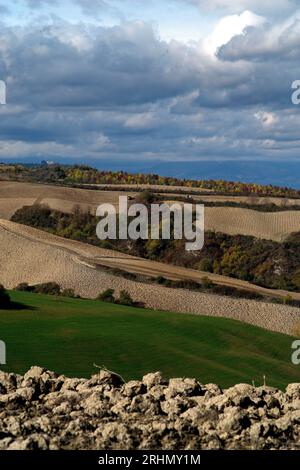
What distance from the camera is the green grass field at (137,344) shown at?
2291 cm

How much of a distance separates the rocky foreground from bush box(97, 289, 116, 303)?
38.6 m

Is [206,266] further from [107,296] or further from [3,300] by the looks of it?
[3,300]

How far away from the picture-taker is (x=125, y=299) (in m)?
49.6

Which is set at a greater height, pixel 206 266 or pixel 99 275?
pixel 99 275

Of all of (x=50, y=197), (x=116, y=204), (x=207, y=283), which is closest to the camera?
(x=207, y=283)

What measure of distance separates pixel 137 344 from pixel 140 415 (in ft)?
63.2

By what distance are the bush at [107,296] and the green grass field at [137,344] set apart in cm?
833

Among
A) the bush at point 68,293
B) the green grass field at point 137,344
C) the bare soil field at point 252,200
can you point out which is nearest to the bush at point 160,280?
the bush at point 68,293

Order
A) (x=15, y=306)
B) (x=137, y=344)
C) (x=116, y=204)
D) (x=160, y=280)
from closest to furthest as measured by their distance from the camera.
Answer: (x=137, y=344), (x=15, y=306), (x=160, y=280), (x=116, y=204)

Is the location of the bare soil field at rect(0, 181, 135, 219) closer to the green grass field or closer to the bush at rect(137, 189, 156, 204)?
the bush at rect(137, 189, 156, 204)

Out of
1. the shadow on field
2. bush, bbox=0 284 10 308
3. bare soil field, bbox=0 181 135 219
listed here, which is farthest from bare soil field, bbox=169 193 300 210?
bush, bbox=0 284 10 308

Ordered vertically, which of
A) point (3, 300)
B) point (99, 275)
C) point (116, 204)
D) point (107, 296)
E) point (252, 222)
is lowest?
point (107, 296)

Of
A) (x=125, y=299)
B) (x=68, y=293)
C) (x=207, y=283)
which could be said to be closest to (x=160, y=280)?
(x=207, y=283)

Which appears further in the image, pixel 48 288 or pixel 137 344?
pixel 48 288
